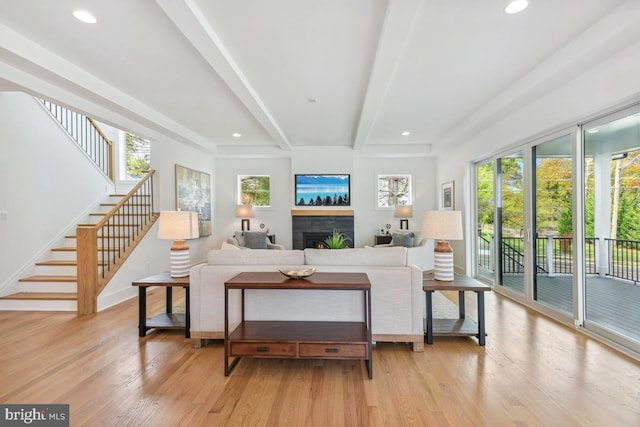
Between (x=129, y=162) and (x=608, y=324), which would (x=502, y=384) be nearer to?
(x=608, y=324)

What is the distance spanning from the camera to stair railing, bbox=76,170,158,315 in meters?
3.84

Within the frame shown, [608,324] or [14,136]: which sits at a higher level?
[14,136]

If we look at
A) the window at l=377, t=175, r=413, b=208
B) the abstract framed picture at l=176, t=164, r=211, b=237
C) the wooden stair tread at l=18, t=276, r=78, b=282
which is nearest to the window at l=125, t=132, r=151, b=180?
the abstract framed picture at l=176, t=164, r=211, b=237

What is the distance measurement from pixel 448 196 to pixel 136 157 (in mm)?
7507

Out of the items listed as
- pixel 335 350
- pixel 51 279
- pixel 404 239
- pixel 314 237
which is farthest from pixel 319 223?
pixel 335 350

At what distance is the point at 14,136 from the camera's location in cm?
429

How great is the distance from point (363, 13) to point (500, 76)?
Answer: 199cm

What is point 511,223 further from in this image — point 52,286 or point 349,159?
point 52,286

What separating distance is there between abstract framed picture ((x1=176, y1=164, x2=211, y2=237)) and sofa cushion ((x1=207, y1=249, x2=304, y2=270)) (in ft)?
10.7

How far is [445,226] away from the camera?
299 centimetres

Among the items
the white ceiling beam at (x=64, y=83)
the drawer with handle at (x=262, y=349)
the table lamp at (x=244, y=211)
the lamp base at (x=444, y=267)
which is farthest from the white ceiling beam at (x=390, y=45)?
the table lamp at (x=244, y=211)

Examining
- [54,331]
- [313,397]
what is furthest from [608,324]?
[54,331]

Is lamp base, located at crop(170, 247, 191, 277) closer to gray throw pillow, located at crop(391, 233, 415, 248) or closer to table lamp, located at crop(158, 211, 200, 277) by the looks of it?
table lamp, located at crop(158, 211, 200, 277)

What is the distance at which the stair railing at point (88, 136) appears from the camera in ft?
17.5
